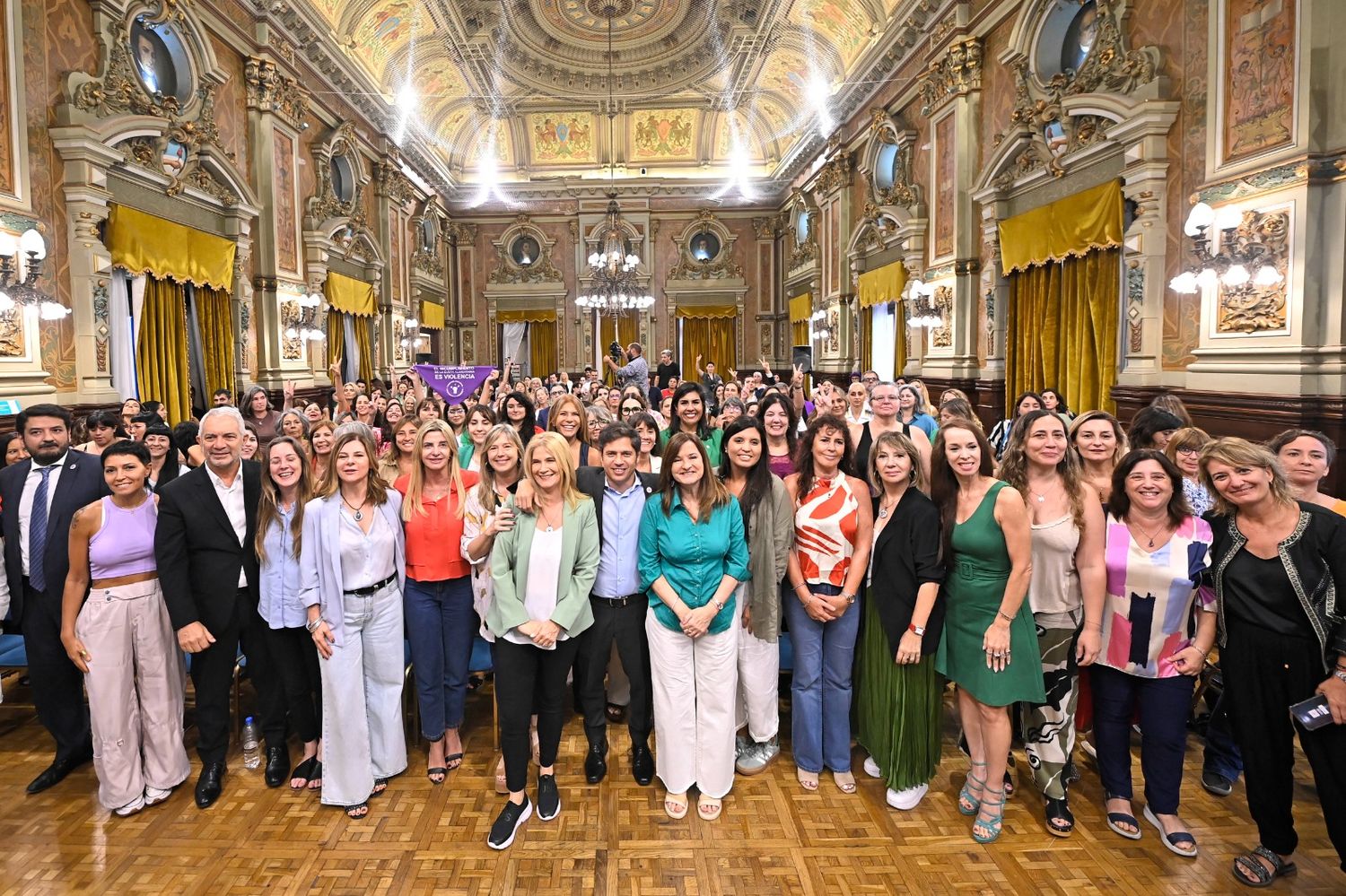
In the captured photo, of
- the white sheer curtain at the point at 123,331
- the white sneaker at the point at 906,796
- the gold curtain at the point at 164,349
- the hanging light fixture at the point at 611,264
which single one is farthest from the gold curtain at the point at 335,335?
the white sneaker at the point at 906,796

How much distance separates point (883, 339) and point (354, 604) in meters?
12.1

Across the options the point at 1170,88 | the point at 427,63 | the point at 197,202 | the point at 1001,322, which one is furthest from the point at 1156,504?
the point at 427,63

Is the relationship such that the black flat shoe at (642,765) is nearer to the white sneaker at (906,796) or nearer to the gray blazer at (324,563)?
the white sneaker at (906,796)

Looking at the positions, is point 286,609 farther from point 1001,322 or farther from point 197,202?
point 1001,322

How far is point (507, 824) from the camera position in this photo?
3.12 meters

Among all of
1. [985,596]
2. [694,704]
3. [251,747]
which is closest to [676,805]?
[694,704]

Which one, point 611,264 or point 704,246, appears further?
point 704,246

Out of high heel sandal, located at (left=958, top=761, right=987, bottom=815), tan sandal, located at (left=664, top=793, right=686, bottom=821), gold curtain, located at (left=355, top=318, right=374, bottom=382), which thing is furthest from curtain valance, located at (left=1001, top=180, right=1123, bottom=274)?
gold curtain, located at (left=355, top=318, right=374, bottom=382)

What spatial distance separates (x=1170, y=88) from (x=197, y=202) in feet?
34.7

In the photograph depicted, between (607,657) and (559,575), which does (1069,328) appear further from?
(559,575)

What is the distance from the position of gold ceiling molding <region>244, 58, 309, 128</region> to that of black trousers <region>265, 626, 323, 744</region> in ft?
31.0

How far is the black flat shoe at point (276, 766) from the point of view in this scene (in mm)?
3547

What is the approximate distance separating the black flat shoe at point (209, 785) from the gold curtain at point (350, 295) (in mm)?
10297

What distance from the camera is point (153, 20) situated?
7879mm
